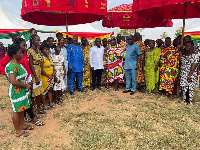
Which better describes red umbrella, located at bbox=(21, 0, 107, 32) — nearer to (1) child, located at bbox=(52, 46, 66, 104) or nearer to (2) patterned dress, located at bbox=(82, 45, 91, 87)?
Answer: (1) child, located at bbox=(52, 46, 66, 104)

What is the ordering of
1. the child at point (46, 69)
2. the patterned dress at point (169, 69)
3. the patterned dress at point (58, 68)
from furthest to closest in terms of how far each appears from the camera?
1. the patterned dress at point (169, 69)
2. the patterned dress at point (58, 68)
3. the child at point (46, 69)

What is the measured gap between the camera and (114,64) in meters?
5.89

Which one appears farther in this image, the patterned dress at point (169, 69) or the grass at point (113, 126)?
the patterned dress at point (169, 69)

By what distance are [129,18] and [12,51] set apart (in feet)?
16.4

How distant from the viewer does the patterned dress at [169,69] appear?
4.86 m

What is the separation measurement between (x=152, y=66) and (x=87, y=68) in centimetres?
219

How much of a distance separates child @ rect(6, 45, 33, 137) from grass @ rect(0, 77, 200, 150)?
15.3 inches

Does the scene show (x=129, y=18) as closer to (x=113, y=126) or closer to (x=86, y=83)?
(x=86, y=83)

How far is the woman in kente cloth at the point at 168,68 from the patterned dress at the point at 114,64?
1331 mm

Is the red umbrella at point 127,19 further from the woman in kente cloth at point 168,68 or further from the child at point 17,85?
the child at point 17,85

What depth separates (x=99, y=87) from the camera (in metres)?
6.14

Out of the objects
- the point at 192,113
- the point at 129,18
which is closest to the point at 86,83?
the point at 129,18

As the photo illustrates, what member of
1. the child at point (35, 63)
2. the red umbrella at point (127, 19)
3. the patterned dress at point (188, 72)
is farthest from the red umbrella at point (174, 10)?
the child at point (35, 63)

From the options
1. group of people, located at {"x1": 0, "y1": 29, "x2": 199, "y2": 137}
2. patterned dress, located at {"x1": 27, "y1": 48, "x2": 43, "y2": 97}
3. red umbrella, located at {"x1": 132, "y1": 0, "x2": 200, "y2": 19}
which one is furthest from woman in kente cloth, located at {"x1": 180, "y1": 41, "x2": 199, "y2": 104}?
patterned dress, located at {"x1": 27, "y1": 48, "x2": 43, "y2": 97}
